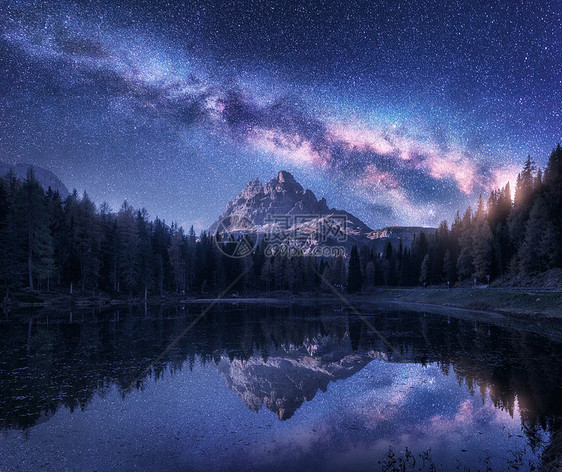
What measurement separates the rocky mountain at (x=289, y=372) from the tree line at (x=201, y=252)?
48519 mm

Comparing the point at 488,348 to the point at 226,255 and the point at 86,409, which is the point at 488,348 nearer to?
the point at 86,409

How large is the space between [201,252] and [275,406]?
111 metres

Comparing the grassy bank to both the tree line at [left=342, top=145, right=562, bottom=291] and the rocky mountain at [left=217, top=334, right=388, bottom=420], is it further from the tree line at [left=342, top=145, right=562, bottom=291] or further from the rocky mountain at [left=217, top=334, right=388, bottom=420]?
the rocky mountain at [left=217, top=334, right=388, bottom=420]

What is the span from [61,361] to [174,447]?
13.9 meters

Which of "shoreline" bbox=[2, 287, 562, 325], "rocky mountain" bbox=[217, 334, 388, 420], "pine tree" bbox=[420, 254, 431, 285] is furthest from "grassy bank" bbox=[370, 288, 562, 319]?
"rocky mountain" bbox=[217, 334, 388, 420]

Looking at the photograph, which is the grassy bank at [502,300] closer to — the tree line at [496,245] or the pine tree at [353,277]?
the tree line at [496,245]

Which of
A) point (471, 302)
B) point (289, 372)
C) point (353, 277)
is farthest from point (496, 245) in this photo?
point (289, 372)

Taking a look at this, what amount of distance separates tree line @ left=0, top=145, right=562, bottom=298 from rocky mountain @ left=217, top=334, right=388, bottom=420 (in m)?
48.5

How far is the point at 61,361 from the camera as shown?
64.2 feet

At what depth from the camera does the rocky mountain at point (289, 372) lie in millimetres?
14359

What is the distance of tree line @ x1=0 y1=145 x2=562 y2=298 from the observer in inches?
2291

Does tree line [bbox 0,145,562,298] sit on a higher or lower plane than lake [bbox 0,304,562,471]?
higher

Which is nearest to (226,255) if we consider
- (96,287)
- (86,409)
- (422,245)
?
(96,287)

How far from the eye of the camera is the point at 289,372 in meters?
18.8
